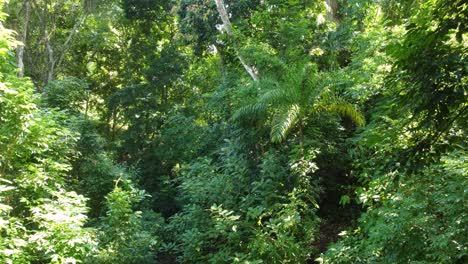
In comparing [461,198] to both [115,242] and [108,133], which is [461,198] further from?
[108,133]

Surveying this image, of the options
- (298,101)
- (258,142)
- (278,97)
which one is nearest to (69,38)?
(258,142)

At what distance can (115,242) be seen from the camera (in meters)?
6.59

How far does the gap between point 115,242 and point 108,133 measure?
Answer: 33.4ft

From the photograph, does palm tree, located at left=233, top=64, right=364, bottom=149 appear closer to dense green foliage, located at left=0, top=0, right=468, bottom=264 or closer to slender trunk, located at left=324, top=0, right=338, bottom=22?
dense green foliage, located at left=0, top=0, right=468, bottom=264

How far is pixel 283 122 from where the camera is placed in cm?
701

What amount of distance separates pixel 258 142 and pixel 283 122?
1640 mm

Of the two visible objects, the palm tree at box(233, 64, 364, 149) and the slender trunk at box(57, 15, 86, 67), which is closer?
the palm tree at box(233, 64, 364, 149)

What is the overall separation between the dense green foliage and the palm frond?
0.08 feet

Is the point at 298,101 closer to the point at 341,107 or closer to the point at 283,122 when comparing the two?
the point at 283,122

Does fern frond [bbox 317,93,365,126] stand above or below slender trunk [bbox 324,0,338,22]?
below

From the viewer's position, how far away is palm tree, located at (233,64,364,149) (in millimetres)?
7098

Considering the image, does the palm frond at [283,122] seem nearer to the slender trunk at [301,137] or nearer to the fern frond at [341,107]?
the slender trunk at [301,137]

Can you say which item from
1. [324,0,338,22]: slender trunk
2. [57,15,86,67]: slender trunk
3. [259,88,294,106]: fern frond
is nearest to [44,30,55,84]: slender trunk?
[57,15,86,67]: slender trunk

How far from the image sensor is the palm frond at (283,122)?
6.88 metres
